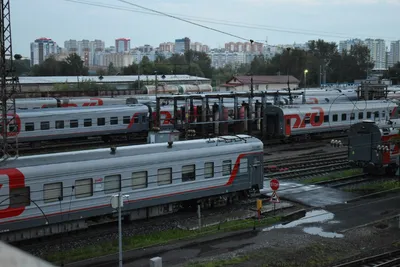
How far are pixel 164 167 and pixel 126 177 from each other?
5.03ft

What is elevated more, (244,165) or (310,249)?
(244,165)

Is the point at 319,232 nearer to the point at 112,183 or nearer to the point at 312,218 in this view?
the point at 312,218

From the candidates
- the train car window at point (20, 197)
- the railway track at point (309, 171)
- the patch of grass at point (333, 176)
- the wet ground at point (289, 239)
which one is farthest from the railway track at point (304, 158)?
the train car window at point (20, 197)

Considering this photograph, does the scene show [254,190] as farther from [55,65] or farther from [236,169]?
[55,65]

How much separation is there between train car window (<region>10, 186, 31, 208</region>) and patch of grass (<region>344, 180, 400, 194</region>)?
1440cm

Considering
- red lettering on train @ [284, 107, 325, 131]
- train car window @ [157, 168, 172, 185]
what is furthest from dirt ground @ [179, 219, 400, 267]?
red lettering on train @ [284, 107, 325, 131]

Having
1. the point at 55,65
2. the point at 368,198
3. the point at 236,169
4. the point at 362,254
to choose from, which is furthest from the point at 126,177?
the point at 55,65

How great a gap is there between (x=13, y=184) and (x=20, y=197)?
0.47 meters

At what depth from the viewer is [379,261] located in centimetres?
→ 1372

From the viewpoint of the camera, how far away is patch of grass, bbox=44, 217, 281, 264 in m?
13.6

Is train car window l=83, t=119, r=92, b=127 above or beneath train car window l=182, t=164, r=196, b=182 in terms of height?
above

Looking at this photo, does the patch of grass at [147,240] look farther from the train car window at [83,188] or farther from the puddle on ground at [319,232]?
the train car window at [83,188]

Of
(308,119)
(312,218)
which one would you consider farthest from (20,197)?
(308,119)

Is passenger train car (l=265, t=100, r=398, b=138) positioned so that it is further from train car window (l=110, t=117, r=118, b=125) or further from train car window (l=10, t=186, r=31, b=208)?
train car window (l=10, t=186, r=31, b=208)
